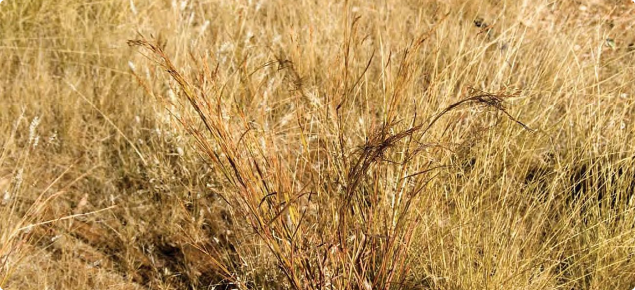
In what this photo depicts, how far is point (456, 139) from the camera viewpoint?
2053mm

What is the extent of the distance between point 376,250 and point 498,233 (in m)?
0.34

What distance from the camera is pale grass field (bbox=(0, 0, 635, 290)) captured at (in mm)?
1768

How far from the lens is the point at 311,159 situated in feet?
8.70

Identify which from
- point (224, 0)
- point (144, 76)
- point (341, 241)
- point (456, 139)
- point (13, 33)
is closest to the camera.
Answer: point (341, 241)

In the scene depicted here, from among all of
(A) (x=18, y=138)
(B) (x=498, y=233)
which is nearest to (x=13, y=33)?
(A) (x=18, y=138)

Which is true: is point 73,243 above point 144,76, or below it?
below

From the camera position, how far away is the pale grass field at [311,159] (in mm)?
1768

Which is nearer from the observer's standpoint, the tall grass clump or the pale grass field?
the tall grass clump

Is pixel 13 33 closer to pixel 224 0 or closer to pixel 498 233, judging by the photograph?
pixel 224 0

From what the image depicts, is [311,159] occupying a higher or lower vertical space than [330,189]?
lower

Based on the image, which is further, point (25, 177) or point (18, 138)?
point (18, 138)

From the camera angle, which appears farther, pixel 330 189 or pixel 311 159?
pixel 311 159

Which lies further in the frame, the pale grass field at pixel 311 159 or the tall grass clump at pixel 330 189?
the pale grass field at pixel 311 159

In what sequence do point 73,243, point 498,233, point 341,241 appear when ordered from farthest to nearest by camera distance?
1. point 73,243
2. point 498,233
3. point 341,241
